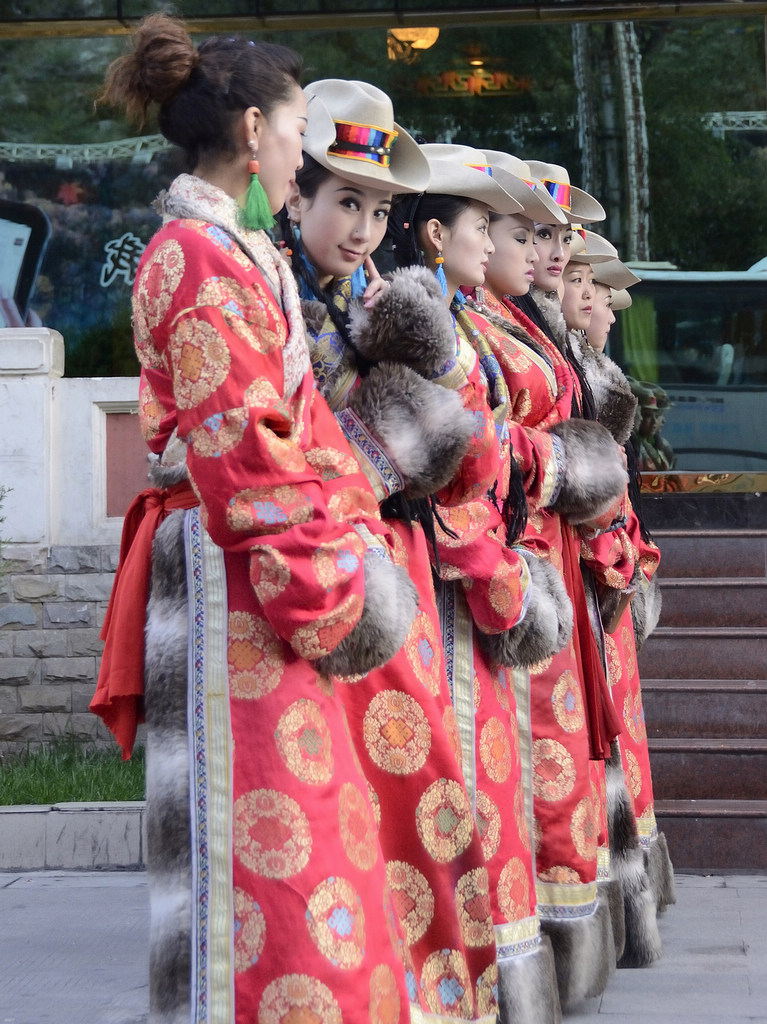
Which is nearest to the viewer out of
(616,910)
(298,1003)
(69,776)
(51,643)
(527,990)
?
(298,1003)

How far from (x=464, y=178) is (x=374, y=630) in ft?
5.13

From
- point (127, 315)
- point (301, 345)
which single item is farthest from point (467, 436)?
point (127, 315)

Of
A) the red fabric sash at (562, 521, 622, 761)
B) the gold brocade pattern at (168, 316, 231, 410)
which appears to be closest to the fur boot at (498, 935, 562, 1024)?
the red fabric sash at (562, 521, 622, 761)

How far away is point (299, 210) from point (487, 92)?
6740 mm

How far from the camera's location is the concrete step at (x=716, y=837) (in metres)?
5.70

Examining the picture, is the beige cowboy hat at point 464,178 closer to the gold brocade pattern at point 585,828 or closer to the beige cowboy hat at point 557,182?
the beige cowboy hat at point 557,182

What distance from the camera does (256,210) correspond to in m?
2.39

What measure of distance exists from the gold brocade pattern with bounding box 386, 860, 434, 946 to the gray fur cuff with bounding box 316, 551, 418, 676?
49cm

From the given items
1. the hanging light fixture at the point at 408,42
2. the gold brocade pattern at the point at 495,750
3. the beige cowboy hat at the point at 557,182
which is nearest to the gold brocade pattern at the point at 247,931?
the gold brocade pattern at the point at 495,750

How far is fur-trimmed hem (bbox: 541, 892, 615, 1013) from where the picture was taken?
3686 mm

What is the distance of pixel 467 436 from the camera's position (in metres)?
2.74

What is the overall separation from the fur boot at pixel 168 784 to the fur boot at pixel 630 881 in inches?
87.7

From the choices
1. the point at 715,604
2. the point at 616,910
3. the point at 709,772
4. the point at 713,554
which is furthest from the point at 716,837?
the point at 713,554

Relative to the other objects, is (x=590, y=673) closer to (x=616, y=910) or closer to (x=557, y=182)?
(x=616, y=910)
